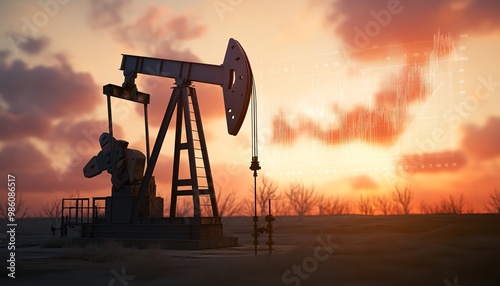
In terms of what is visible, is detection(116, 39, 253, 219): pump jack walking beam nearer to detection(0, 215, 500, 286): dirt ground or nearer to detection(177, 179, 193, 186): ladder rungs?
detection(177, 179, 193, 186): ladder rungs

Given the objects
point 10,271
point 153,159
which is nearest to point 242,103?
point 153,159

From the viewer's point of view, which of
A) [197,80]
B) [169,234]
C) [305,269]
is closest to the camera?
[305,269]

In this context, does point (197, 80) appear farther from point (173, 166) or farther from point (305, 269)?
point (305, 269)

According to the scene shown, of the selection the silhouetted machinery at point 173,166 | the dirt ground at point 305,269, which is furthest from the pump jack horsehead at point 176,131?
the dirt ground at point 305,269

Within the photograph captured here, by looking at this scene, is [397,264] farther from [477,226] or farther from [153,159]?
[153,159]

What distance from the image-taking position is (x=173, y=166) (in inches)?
638

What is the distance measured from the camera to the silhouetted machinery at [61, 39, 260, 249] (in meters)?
14.8

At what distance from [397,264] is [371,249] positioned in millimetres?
2122

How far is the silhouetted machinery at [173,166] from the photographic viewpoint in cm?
1484

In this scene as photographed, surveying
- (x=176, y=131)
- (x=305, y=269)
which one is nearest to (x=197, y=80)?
(x=176, y=131)

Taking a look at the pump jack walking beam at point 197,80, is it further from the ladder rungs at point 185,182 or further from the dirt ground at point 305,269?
the dirt ground at point 305,269

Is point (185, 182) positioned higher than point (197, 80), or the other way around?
point (197, 80)

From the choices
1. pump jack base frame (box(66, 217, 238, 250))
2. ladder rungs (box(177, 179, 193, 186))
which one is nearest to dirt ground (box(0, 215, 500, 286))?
pump jack base frame (box(66, 217, 238, 250))

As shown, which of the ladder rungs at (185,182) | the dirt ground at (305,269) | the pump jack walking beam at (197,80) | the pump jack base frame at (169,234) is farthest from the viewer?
the ladder rungs at (185,182)
